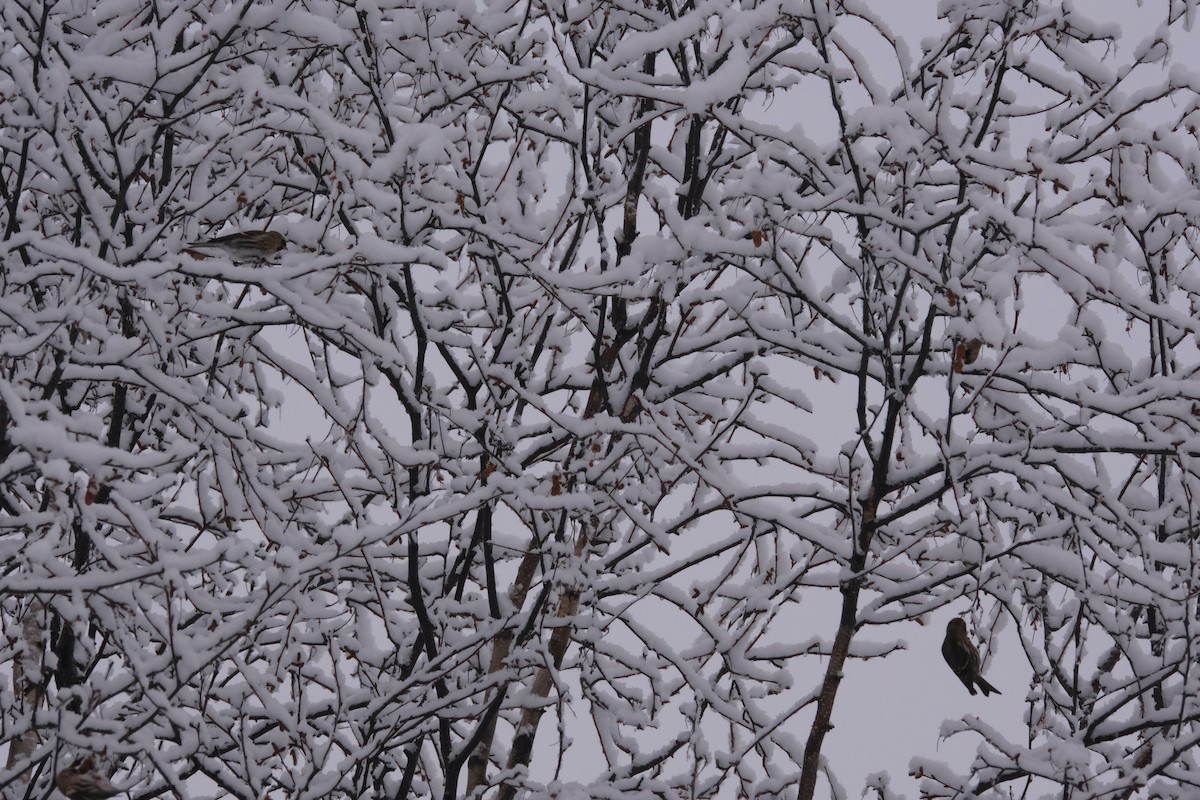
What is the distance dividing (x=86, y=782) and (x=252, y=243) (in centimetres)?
168

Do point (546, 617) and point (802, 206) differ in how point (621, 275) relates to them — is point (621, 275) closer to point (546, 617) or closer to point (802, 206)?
point (802, 206)

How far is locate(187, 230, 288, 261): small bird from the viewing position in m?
3.73

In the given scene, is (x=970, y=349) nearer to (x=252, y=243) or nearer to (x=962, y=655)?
(x=962, y=655)

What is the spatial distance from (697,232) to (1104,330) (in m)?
1.25

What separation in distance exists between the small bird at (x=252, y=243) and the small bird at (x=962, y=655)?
2383 millimetres

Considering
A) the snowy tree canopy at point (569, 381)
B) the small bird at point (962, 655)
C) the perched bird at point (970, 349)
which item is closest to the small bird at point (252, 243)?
the snowy tree canopy at point (569, 381)

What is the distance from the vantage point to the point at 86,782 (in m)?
2.81

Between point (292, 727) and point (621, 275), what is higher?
point (621, 275)

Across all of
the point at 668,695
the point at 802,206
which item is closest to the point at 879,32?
the point at 802,206

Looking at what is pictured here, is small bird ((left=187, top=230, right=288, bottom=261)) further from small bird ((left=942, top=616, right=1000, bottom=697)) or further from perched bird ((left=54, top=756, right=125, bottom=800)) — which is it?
small bird ((left=942, top=616, right=1000, bottom=697))

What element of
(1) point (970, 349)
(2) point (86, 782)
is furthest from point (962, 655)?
(2) point (86, 782)

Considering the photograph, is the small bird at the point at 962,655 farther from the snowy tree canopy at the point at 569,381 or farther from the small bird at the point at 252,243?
the small bird at the point at 252,243

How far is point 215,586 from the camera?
4785mm

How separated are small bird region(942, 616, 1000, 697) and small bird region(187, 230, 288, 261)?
238 cm
